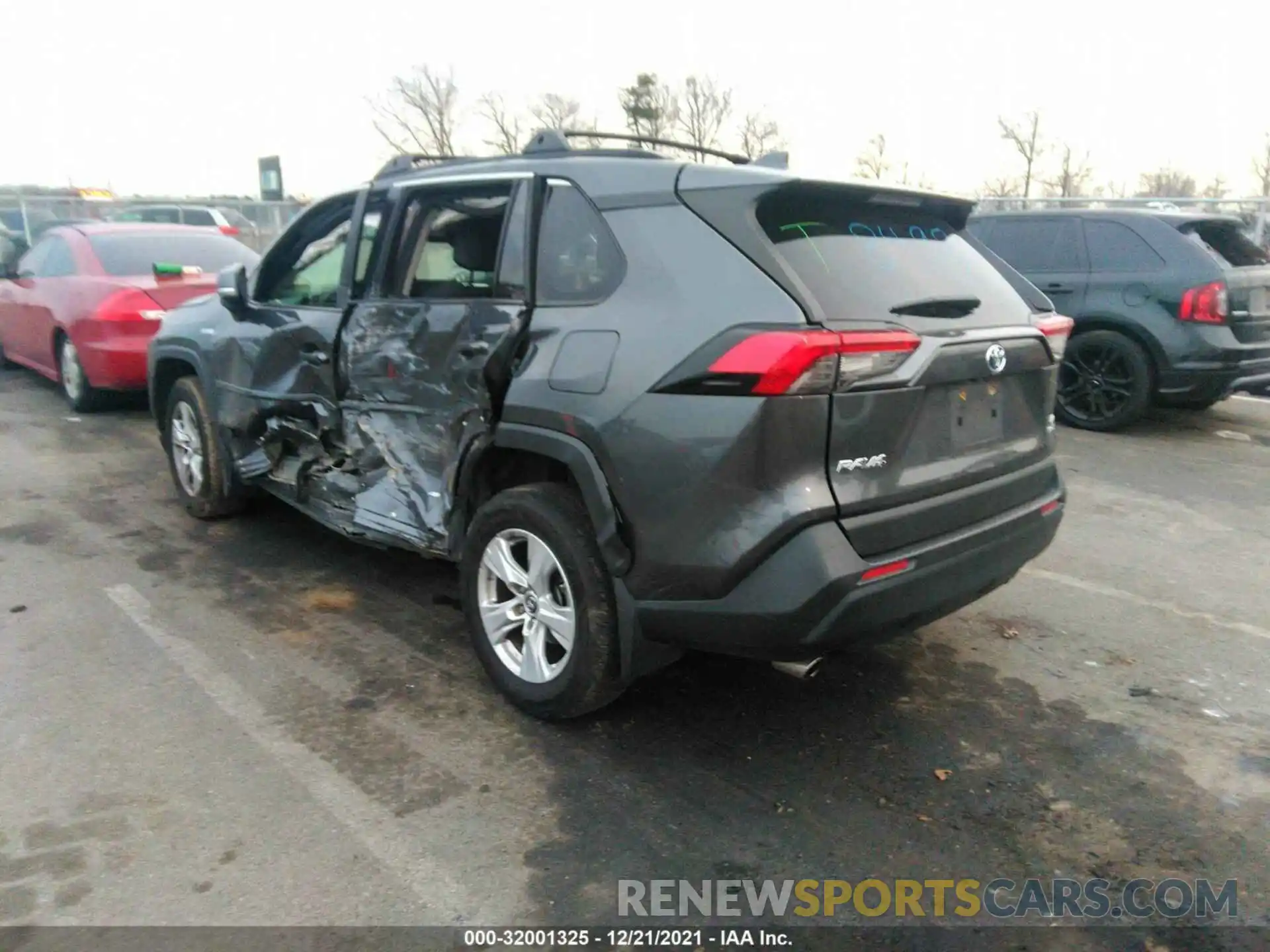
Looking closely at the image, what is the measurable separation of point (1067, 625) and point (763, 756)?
183 cm

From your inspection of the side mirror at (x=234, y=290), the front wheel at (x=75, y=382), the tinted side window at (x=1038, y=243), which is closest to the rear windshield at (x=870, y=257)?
the side mirror at (x=234, y=290)

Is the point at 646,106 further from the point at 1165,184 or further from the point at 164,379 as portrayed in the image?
the point at 164,379

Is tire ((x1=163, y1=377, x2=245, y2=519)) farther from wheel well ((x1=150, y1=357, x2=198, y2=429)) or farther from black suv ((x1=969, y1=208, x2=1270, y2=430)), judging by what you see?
black suv ((x1=969, y1=208, x2=1270, y2=430))

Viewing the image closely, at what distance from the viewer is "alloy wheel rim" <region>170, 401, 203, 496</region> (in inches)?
210

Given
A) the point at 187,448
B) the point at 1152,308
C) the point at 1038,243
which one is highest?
the point at 1038,243

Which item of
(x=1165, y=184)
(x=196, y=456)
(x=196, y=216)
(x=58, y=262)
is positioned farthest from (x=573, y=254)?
(x=1165, y=184)

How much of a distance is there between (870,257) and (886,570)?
990 mm

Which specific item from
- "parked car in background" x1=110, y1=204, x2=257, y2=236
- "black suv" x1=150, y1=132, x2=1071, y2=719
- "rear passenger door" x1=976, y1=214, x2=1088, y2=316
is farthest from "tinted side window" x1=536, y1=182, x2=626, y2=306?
"parked car in background" x1=110, y1=204, x2=257, y2=236

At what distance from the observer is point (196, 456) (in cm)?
541

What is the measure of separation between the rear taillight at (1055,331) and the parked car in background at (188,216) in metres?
17.4

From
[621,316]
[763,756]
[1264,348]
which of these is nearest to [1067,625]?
[763,756]

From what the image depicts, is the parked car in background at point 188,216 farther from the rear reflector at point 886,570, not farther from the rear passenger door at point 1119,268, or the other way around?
the rear reflector at point 886,570

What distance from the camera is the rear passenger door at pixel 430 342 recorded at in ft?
11.2
